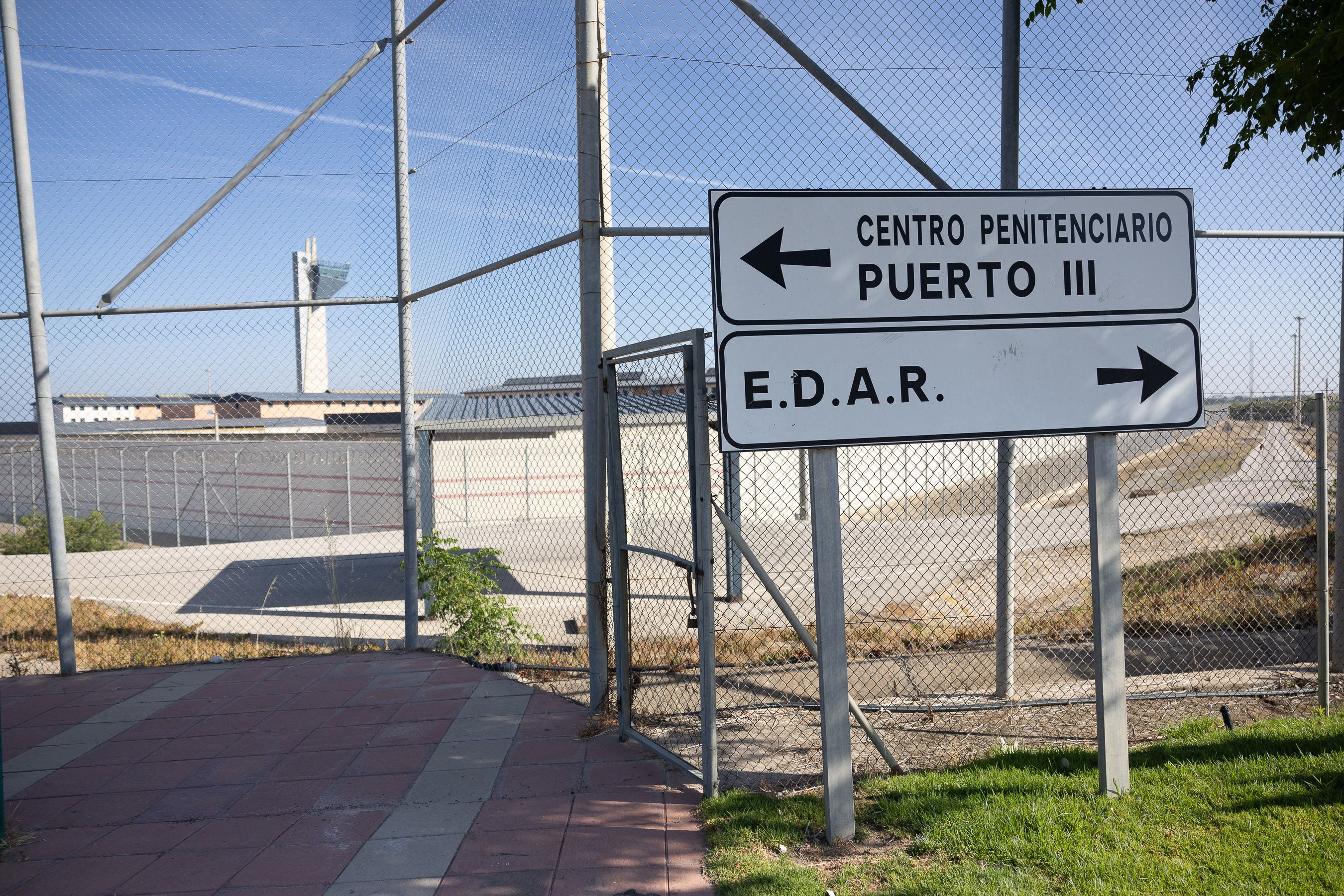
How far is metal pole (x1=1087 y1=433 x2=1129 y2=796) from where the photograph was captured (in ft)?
13.4

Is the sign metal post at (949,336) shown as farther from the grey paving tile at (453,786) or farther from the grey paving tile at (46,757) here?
the grey paving tile at (46,757)

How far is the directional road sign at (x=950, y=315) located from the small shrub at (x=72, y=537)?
19.0m

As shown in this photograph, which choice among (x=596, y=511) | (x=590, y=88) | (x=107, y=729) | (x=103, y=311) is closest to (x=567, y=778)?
(x=596, y=511)

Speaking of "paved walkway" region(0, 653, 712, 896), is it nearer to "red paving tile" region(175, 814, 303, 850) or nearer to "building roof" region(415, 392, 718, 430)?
"red paving tile" region(175, 814, 303, 850)

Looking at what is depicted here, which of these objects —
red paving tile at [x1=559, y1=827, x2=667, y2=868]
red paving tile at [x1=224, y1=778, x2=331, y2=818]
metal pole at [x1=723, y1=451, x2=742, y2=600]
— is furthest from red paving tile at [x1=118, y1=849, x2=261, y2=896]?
metal pole at [x1=723, y1=451, x2=742, y2=600]

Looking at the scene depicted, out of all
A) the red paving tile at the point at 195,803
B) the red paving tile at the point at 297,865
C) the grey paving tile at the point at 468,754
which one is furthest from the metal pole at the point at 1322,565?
the red paving tile at the point at 195,803

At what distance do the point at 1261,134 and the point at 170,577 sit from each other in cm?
1638

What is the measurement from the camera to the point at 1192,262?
419cm

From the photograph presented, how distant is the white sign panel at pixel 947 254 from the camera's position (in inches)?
147

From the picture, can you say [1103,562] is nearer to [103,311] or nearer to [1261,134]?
[1261,134]

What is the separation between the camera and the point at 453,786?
466 cm

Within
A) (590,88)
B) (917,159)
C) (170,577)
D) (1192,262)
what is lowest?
(170,577)

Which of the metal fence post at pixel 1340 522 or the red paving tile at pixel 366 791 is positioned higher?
the metal fence post at pixel 1340 522

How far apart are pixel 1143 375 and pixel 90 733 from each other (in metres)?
6.60
